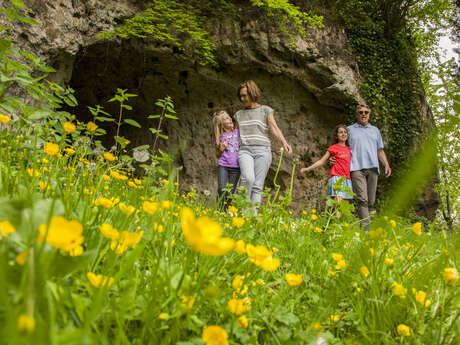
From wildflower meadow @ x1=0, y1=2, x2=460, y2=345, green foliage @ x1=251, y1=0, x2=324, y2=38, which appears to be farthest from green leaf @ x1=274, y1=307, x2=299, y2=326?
green foliage @ x1=251, y1=0, x2=324, y2=38

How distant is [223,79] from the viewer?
645 cm

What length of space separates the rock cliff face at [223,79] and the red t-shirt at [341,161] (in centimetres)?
229

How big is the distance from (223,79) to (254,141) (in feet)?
11.0

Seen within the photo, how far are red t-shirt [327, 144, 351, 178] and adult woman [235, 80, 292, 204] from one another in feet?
3.47

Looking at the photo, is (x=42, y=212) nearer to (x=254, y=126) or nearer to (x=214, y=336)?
(x=214, y=336)

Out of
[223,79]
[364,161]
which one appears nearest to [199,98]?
[223,79]

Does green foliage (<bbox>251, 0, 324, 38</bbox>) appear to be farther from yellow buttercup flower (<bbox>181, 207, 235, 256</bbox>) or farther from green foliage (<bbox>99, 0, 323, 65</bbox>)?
yellow buttercup flower (<bbox>181, 207, 235, 256</bbox>)

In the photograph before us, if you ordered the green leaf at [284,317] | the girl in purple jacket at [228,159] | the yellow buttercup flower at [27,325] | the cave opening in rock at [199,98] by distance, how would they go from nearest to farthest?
1. the yellow buttercup flower at [27,325]
2. the green leaf at [284,317]
3. the girl in purple jacket at [228,159]
4. the cave opening in rock at [199,98]

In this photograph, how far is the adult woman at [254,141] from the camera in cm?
344

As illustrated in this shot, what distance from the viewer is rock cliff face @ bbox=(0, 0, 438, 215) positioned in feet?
18.6

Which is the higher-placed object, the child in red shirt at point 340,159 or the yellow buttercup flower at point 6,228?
the child in red shirt at point 340,159

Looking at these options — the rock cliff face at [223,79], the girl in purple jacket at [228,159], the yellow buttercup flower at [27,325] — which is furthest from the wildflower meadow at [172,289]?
the rock cliff face at [223,79]

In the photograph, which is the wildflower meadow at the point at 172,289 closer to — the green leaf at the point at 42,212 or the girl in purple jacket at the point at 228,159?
the green leaf at the point at 42,212

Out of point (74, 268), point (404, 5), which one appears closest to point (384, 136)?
point (404, 5)
